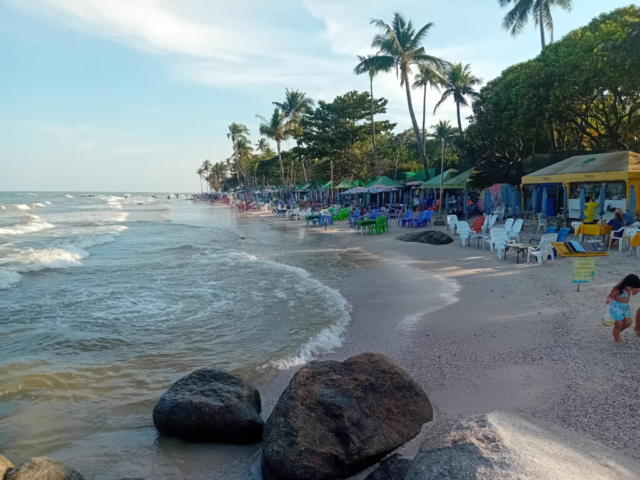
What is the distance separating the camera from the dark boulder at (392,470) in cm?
303

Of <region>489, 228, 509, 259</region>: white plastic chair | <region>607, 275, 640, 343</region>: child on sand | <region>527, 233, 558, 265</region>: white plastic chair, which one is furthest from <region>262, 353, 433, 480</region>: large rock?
<region>489, 228, 509, 259</region>: white plastic chair

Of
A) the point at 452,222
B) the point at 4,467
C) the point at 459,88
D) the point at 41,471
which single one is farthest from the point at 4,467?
the point at 459,88

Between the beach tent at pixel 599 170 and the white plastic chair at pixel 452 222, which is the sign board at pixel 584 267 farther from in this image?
the white plastic chair at pixel 452 222

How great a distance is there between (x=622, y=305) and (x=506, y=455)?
3.51m

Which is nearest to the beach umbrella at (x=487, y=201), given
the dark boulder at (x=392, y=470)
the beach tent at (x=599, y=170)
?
the beach tent at (x=599, y=170)

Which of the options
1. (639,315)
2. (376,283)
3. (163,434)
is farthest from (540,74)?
(163,434)

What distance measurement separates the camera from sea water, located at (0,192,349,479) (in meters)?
4.29

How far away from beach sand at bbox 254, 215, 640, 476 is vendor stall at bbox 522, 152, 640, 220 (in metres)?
3.23

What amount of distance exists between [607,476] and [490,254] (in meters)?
10.2

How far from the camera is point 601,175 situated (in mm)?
12945

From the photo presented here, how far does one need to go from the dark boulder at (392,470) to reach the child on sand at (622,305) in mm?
3361

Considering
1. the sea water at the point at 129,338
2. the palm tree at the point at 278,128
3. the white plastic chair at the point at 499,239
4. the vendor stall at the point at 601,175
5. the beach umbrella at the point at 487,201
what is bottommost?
the sea water at the point at 129,338

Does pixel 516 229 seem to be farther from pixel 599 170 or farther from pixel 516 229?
pixel 599 170

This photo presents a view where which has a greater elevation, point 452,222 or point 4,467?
point 452,222
